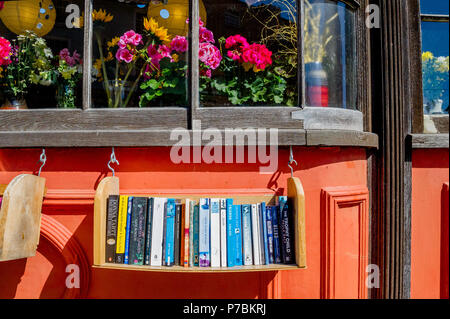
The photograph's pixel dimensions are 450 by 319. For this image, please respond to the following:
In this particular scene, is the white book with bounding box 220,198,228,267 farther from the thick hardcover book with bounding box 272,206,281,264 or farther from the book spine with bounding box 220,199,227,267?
the thick hardcover book with bounding box 272,206,281,264

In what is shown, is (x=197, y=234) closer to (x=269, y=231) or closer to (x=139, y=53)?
(x=269, y=231)

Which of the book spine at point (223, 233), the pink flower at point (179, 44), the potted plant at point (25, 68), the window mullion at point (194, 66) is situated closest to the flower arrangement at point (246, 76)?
the window mullion at point (194, 66)

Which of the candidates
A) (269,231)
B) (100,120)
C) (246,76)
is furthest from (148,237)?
(246,76)

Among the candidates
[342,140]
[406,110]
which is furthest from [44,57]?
[406,110]

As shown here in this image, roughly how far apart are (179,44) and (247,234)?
1222 mm

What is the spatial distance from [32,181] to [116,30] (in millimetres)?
1046

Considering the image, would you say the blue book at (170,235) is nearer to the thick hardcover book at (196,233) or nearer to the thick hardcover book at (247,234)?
the thick hardcover book at (196,233)

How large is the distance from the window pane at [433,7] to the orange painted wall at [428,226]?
100 centimetres

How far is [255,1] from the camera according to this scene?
Result: 2.42 meters

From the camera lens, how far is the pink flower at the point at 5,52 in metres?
2.42

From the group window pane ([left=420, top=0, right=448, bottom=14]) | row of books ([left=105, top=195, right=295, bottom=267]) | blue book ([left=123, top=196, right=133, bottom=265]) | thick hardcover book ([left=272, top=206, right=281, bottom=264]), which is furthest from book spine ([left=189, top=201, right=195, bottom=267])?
window pane ([left=420, top=0, right=448, bottom=14])

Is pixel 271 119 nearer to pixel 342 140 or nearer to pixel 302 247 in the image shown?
pixel 342 140

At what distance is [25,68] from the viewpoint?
2445 millimetres

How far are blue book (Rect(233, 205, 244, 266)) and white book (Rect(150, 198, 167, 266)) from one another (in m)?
0.39
